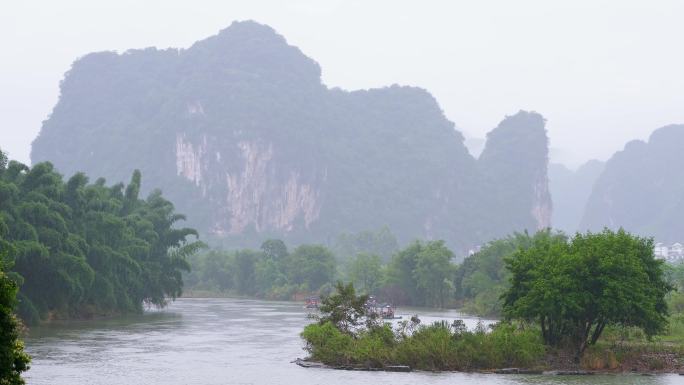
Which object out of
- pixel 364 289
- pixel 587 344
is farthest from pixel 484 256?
pixel 587 344

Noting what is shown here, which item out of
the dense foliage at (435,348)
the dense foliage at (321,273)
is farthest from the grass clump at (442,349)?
the dense foliage at (321,273)

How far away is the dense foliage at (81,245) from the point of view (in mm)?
51344

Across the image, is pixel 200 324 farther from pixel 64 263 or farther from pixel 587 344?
pixel 587 344

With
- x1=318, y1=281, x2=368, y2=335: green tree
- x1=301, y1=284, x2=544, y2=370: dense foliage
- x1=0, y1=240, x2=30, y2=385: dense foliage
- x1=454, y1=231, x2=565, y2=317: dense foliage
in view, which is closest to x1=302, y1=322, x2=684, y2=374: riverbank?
x1=301, y1=284, x2=544, y2=370: dense foliage

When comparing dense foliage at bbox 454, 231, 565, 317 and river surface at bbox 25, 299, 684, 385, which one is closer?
river surface at bbox 25, 299, 684, 385

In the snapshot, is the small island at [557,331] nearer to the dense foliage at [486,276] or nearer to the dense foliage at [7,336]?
the dense foliage at [7,336]

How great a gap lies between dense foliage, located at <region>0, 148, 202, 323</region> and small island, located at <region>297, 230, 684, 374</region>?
61.8 ft

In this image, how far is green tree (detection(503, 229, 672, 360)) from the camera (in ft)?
111

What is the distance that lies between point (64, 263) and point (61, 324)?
14.8ft

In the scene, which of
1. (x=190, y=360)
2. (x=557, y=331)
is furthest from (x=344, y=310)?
(x=557, y=331)

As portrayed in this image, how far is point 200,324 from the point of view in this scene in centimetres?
6028

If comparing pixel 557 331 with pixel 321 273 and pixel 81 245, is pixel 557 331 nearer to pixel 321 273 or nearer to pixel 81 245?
pixel 81 245

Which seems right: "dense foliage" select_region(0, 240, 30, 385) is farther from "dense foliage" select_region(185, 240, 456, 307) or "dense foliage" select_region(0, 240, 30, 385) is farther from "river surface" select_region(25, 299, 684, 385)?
"dense foliage" select_region(185, 240, 456, 307)

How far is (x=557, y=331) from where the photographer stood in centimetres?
3600
